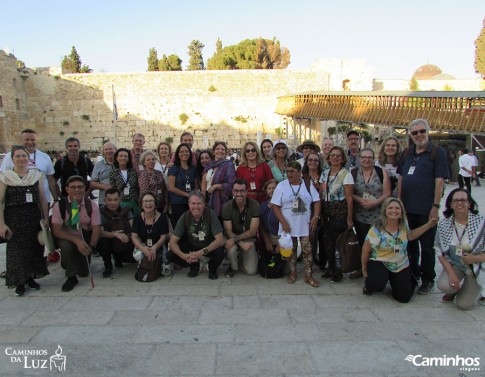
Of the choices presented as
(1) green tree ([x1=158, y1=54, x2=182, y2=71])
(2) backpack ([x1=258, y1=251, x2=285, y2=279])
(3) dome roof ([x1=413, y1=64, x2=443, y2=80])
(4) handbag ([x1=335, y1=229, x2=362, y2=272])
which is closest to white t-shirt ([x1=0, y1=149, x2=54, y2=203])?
(2) backpack ([x1=258, y1=251, x2=285, y2=279])

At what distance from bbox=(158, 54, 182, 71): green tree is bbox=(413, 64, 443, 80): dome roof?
1111 inches

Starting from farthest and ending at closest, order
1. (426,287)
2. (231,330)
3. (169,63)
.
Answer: (169,63)
(426,287)
(231,330)

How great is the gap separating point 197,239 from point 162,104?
25067 mm

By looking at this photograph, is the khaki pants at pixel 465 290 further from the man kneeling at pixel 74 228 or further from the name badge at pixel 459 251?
the man kneeling at pixel 74 228

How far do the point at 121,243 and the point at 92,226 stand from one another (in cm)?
39

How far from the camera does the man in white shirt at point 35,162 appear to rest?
4.48m

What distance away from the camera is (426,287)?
388 cm

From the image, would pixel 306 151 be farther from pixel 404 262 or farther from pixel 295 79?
pixel 295 79

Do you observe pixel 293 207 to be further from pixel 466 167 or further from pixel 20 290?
pixel 466 167

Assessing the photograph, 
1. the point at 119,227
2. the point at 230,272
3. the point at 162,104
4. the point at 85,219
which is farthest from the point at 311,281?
the point at 162,104

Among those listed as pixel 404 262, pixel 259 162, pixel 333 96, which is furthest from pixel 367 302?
pixel 333 96

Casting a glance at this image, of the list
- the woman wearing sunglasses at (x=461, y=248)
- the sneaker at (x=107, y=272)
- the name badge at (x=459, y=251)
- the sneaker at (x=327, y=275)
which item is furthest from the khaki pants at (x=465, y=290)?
the sneaker at (x=107, y=272)

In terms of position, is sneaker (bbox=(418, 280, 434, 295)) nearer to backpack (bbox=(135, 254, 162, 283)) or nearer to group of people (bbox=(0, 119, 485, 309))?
group of people (bbox=(0, 119, 485, 309))

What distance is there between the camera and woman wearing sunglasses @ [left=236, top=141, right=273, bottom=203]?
15.5 feet
